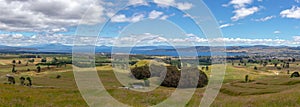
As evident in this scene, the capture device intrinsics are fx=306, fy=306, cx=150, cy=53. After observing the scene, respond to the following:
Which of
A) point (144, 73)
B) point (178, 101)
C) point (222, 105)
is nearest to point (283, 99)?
point (222, 105)

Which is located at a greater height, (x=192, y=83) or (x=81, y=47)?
(x=81, y=47)

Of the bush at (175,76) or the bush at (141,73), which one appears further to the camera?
the bush at (141,73)

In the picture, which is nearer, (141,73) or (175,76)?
(175,76)

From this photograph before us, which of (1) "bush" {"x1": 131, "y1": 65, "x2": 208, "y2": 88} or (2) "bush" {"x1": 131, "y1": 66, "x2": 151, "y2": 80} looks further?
(2) "bush" {"x1": 131, "y1": 66, "x2": 151, "y2": 80}

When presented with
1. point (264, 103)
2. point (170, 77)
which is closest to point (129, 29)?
point (264, 103)

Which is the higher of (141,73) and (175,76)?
(141,73)

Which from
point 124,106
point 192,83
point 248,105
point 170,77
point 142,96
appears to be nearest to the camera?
point 124,106

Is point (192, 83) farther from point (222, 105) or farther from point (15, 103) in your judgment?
point (15, 103)

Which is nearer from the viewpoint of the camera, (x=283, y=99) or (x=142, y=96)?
(x=283, y=99)

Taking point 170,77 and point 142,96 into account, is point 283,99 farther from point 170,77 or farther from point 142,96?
point 170,77

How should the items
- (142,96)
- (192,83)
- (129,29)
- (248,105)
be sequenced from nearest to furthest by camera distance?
(129,29) < (248,105) < (142,96) < (192,83)
